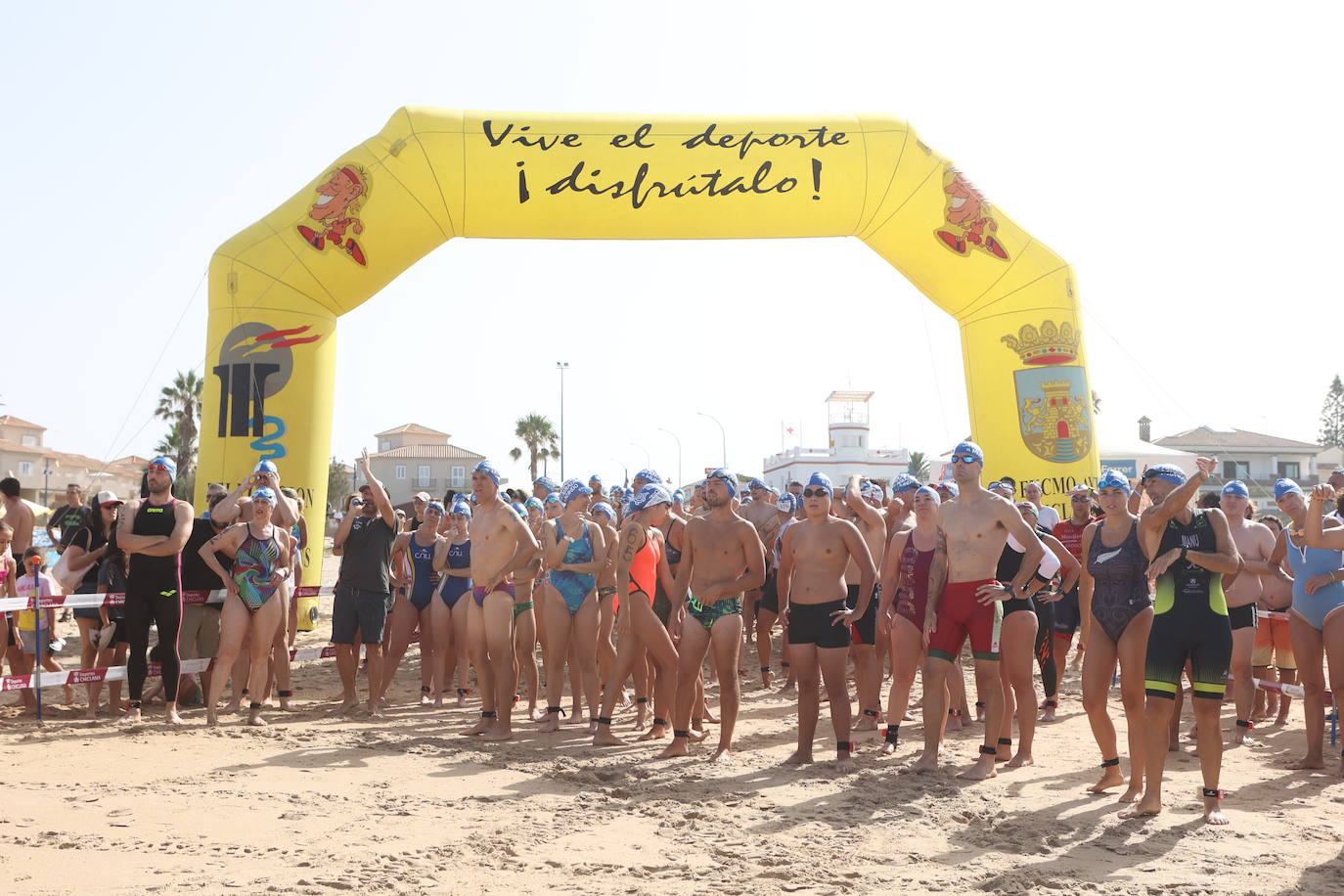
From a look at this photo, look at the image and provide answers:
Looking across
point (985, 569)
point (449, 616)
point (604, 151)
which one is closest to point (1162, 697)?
point (985, 569)

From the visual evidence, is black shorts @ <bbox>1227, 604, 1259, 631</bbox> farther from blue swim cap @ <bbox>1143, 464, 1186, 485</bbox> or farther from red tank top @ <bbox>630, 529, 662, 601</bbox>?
red tank top @ <bbox>630, 529, 662, 601</bbox>

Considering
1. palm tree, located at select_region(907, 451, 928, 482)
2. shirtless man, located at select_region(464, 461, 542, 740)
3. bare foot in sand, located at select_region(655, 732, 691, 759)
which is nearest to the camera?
bare foot in sand, located at select_region(655, 732, 691, 759)

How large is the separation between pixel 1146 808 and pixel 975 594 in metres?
1.50

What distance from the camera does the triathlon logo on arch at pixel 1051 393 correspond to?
1354 cm

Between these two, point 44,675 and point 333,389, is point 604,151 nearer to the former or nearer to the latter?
point 333,389

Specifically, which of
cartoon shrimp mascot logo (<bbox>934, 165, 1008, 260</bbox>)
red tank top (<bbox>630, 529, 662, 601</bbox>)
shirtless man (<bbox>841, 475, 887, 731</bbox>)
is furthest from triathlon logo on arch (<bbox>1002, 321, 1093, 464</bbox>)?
red tank top (<bbox>630, 529, 662, 601</bbox>)

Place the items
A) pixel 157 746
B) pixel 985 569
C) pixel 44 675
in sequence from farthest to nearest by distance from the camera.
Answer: pixel 44 675, pixel 157 746, pixel 985 569

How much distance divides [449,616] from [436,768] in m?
2.72

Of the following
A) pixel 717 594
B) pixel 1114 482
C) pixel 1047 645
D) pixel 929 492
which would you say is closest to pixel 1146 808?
pixel 1114 482

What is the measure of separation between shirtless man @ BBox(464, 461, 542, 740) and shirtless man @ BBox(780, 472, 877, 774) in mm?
2063

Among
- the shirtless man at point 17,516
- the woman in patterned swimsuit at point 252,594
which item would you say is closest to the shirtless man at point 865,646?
the woman in patterned swimsuit at point 252,594

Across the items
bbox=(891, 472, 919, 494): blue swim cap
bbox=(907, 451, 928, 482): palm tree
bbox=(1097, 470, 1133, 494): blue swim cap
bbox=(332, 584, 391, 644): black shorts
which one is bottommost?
bbox=(332, 584, 391, 644): black shorts

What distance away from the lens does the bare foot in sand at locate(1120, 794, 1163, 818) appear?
5.68m

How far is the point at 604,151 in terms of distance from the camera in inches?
515
